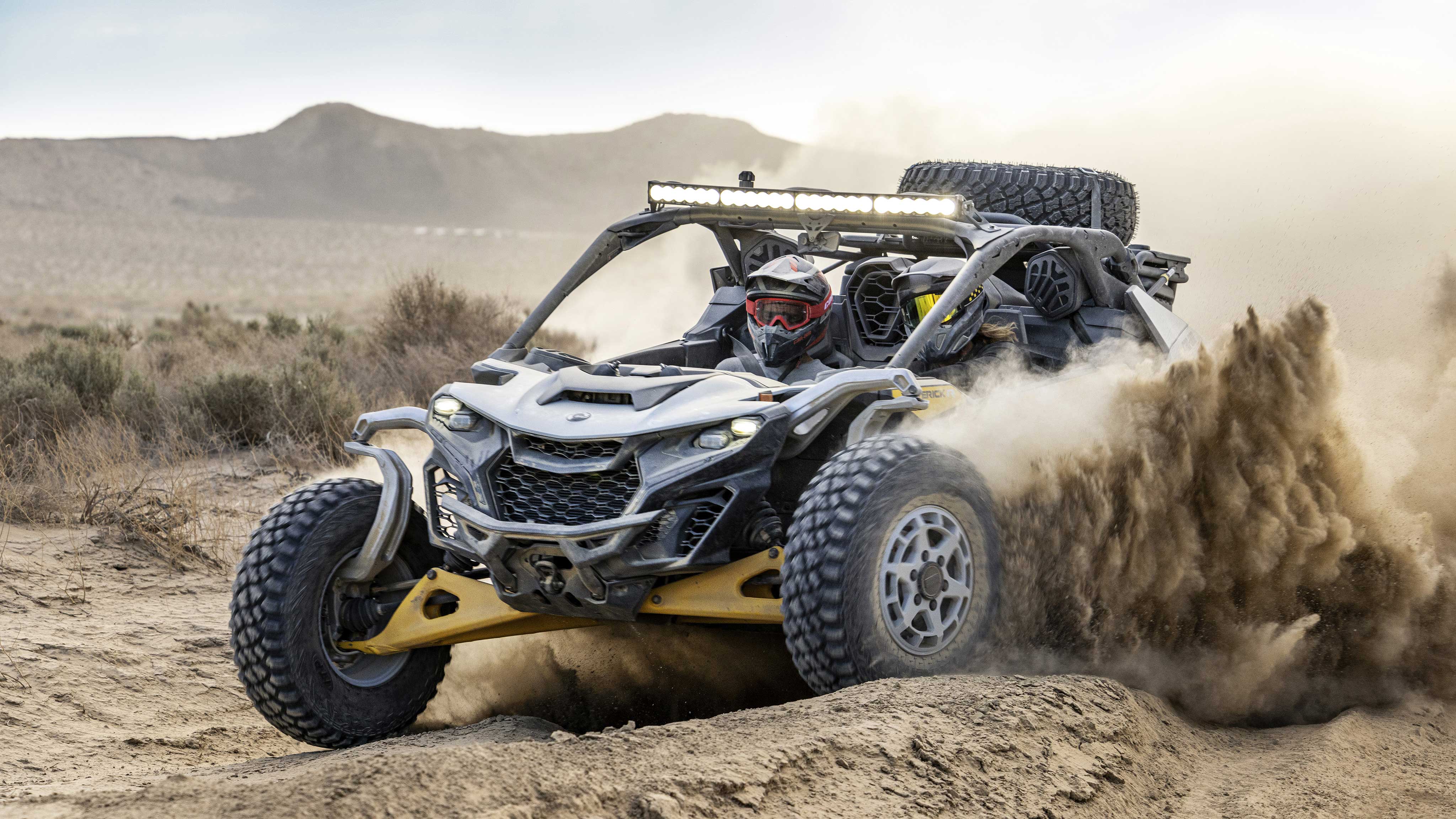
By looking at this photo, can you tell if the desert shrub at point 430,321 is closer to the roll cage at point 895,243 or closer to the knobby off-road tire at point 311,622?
the roll cage at point 895,243

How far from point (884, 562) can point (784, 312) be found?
1.62 m

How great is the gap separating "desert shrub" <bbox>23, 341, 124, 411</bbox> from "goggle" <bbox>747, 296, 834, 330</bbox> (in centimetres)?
805

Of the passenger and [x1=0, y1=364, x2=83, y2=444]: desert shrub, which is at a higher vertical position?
the passenger

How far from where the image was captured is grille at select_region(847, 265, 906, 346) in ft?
21.0

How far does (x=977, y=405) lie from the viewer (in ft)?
17.8

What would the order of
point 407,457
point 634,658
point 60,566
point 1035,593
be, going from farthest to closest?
point 60,566 < point 407,457 < point 634,658 < point 1035,593

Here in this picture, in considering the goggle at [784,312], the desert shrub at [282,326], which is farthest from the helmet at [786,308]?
the desert shrub at [282,326]

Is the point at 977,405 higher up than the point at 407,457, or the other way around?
the point at 977,405

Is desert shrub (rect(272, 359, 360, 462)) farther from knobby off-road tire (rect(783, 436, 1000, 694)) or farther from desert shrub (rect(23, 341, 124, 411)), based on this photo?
knobby off-road tire (rect(783, 436, 1000, 694))

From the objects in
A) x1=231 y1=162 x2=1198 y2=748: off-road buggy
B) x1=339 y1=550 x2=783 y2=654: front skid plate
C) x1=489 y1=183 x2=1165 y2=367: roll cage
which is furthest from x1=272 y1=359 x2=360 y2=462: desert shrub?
x1=339 y1=550 x2=783 y2=654: front skid plate

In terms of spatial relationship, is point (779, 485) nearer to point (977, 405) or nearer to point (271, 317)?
point (977, 405)

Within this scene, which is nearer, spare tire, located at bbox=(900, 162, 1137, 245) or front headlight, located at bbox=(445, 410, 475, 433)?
front headlight, located at bbox=(445, 410, 475, 433)

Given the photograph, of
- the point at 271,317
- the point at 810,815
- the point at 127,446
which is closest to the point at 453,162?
the point at 271,317

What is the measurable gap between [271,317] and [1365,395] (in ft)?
54.3
